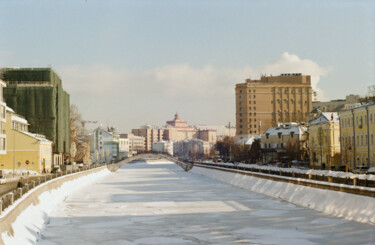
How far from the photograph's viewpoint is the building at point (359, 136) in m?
78.9

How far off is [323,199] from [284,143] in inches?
4323

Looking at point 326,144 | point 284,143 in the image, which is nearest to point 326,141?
point 326,144

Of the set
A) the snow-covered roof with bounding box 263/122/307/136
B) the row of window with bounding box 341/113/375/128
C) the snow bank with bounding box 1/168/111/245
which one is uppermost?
the snow-covered roof with bounding box 263/122/307/136

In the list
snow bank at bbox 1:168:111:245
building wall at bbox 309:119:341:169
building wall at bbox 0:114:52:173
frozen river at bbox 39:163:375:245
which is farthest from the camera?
building wall at bbox 309:119:341:169

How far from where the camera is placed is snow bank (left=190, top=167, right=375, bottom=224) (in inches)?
1228

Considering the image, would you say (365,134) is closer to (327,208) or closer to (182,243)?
(327,208)

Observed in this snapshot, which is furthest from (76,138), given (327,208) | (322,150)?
(327,208)

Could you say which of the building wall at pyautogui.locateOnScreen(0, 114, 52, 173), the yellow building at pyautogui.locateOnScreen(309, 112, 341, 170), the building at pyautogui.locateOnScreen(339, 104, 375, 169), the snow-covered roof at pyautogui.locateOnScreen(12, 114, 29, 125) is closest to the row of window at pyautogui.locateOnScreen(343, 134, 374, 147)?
the building at pyautogui.locateOnScreen(339, 104, 375, 169)

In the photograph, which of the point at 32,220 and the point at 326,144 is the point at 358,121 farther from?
the point at 32,220

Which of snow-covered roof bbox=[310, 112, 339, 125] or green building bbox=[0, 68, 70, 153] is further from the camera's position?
green building bbox=[0, 68, 70, 153]

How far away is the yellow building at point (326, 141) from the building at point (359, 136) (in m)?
9.21

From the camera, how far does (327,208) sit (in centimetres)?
3688

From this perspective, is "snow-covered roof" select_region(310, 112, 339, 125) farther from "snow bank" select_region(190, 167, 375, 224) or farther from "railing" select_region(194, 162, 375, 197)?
"railing" select_region(194, 162, 375, 197)

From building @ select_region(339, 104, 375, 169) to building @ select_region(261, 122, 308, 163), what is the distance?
33996mm
